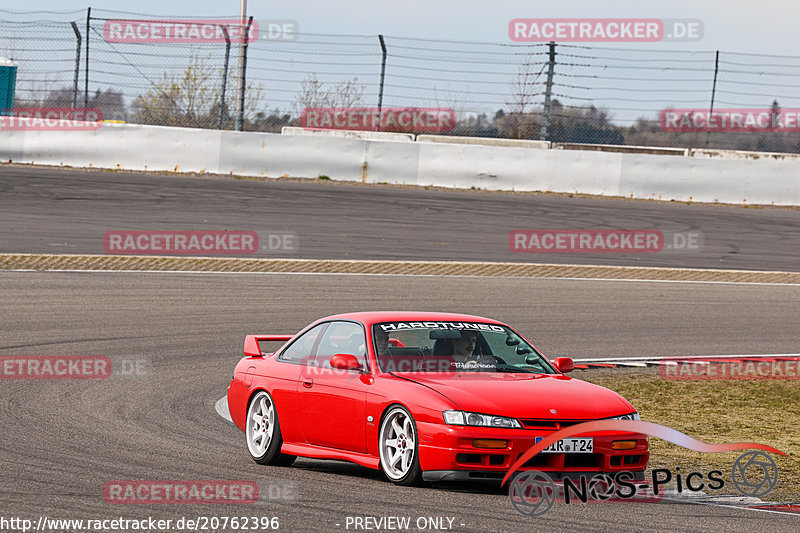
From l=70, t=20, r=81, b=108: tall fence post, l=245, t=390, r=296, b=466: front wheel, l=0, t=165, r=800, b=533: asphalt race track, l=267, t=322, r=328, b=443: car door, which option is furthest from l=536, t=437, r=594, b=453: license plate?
l=70, t=20, r=81, b=108: tall fence post

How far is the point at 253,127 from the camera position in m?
27.1

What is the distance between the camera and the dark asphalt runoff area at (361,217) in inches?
778

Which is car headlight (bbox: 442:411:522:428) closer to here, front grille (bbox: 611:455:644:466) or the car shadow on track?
the car shadow on track

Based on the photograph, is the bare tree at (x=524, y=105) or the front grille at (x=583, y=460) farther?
the bare tree at (x=524, y=105)

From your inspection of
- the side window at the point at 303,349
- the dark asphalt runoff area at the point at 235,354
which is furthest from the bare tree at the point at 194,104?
the side window at the point at 303,349

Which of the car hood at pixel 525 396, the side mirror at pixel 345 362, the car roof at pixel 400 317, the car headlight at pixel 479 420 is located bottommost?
the car headlight at pixel 479 420

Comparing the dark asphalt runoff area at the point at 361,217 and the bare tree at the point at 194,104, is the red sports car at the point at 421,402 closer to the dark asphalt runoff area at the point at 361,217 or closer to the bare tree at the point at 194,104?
the dark asphalt runoff area at the point at 361,217

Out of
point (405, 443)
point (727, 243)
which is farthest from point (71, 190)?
point (405, 443)

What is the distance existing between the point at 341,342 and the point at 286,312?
718cm

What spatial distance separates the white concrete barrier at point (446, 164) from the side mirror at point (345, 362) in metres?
18.1

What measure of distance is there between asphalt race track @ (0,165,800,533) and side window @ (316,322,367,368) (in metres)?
0.77

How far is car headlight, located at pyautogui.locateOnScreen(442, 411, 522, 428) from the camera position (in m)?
6.64

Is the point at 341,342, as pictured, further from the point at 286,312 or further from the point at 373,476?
the point at 286,312

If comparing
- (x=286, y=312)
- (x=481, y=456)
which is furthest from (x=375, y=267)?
(x=481, y=456)
